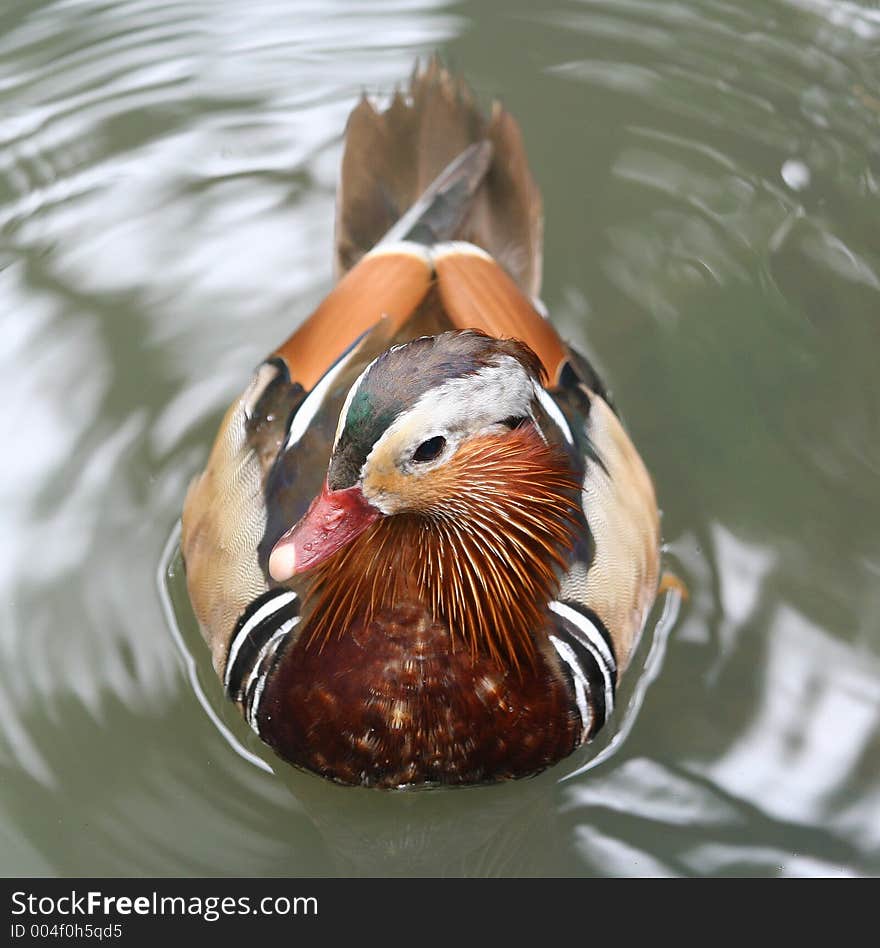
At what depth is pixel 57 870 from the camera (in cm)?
303

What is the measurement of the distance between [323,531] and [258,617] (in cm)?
50

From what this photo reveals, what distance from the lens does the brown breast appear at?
2832mm

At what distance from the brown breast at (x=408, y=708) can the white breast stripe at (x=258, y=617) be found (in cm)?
10

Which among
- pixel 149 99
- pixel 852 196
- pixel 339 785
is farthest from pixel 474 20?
pixel 339 785

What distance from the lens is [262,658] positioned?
2973 mm

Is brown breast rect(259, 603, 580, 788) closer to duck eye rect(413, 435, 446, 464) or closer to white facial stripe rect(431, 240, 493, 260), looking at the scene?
duck eye rect(413, 435, 446, 464)

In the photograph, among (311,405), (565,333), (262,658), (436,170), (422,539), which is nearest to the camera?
(422,539)

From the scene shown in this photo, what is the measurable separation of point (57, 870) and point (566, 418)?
1.62 m

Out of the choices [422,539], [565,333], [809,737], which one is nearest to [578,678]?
[422,539]

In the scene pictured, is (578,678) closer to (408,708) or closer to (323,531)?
(408,708)

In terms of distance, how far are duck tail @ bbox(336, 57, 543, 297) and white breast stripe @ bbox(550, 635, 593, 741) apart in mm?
1355

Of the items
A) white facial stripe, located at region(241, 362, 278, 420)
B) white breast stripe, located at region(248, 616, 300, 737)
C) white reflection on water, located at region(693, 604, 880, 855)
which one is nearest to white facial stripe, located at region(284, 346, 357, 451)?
white facial stripe, located at region(241, 362, 278, 420)
